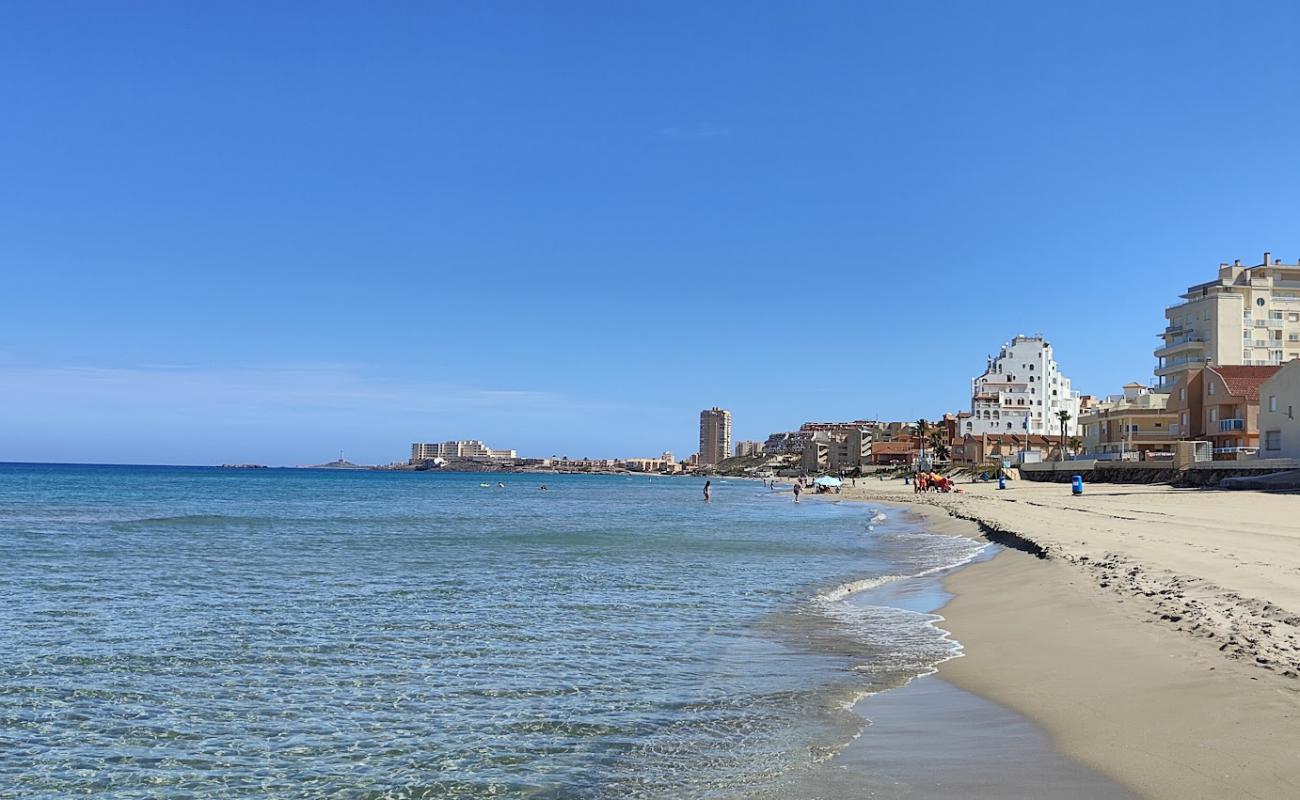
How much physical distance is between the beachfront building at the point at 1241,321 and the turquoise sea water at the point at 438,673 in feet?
224

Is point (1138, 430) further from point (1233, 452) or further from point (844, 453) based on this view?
point (844, 453)

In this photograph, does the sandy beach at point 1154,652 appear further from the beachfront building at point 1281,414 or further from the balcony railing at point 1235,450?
the balcony railing at point 1235,450

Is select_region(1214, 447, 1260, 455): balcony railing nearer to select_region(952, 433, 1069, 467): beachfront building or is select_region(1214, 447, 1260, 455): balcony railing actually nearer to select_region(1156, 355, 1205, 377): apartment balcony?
select_region(1156, 355, 1205, 377): apartment balcony

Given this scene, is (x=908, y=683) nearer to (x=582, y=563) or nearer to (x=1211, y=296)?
(x=582, y=563)

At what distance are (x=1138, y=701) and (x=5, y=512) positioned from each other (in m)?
55.0

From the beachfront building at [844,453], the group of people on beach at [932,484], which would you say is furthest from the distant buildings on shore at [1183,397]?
the beachfront building at [844,453]

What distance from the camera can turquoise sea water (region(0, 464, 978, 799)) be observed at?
698 centimetres

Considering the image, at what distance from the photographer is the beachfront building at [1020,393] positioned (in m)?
138

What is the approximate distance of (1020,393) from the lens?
461 ft

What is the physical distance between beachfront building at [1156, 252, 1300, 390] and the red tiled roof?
64.5ft

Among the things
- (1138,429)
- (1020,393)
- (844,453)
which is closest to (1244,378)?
(1138,429)

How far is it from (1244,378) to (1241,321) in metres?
26.3

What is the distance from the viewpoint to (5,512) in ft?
159

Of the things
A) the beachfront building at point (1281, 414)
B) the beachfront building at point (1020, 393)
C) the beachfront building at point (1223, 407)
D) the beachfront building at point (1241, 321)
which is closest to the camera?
the beachfront building at point (1281, 414)
